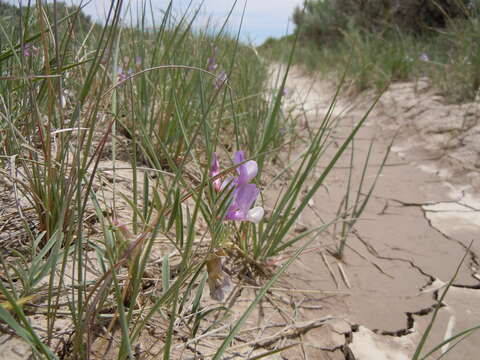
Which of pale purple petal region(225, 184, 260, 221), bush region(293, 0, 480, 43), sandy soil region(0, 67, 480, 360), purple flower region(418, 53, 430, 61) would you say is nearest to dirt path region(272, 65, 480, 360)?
sandy soil region(0, 67, 480, 360)

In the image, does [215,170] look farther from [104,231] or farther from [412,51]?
[412,51]

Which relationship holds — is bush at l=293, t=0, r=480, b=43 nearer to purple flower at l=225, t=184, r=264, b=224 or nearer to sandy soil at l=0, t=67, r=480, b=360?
sandy soil at l=0, t=67, r=480, b=360

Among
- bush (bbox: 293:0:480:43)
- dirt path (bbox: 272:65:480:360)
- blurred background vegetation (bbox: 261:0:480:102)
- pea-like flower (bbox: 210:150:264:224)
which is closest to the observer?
pea-like flower (bbox: 210:150:264:224)

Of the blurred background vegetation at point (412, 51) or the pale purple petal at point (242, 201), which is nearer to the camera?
the pale purple petal at point (242, 201)

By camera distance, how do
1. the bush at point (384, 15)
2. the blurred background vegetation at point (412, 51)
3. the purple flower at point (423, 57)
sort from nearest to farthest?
the blurred background vegetation at point (412, 51)
the purple flower at point (423, 57)
the bush at point (384, 15)

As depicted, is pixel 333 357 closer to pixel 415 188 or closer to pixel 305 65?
pixel 415 188

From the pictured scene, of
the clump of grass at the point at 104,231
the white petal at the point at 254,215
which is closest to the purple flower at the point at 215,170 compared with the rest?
the clump of grass at the point at 104,231

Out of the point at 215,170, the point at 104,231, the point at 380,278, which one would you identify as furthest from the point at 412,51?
the point at 104,231

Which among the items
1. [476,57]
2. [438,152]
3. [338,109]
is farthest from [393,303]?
[338,109]

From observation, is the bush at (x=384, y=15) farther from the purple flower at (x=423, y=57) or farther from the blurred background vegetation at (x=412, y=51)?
the purple flower at (x=423, y=57)
